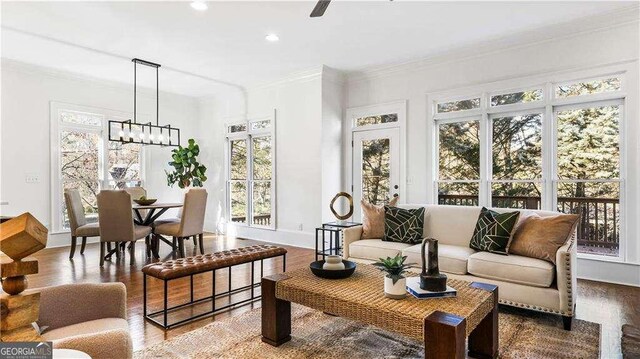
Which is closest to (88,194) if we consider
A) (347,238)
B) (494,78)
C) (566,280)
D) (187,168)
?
(187,168)

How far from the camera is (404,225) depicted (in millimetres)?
3889

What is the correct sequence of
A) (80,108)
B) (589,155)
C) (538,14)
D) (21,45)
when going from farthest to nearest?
(80,108)
(21,45)
(589,155)
(538,14)

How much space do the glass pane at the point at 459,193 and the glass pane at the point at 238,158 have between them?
12.5 ft

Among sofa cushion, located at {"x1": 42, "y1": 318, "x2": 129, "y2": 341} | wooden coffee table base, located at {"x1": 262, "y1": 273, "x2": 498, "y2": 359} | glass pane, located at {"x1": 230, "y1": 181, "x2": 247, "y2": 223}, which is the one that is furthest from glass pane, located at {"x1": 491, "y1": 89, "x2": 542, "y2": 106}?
sofa cushion, located at {"x1": 42, "y1": 318, "x2": 129, "y2": 341}

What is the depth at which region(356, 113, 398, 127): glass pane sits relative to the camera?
5746 millimetres

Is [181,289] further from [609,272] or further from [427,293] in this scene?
[609,272]

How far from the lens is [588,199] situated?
13.9 feet

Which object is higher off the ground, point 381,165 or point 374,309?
point 381,165

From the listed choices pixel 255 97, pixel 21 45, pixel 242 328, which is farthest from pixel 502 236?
pixel 21 45

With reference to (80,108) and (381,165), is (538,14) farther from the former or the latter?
(80,108)

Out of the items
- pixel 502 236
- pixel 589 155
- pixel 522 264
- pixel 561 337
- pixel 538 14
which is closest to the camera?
pixel 561 337

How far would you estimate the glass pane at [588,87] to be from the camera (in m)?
4.04

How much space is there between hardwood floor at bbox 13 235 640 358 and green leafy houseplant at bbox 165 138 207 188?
1.90 m

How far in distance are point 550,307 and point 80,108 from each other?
23.6 ft
